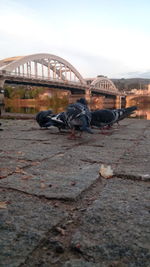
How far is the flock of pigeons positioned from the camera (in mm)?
3744

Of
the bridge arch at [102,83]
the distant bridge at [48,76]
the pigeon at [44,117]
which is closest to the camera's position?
the pigeon at [44,117]

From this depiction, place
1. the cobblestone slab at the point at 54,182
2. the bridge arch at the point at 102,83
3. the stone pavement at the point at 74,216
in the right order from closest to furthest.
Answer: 1. the stone pavement at the point at 74,216
2. the cobblestone slab at the point at 54,182
3. the bridge arch at the point at 102,83

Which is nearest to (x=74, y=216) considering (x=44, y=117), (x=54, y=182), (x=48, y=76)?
(x=54, y=182)

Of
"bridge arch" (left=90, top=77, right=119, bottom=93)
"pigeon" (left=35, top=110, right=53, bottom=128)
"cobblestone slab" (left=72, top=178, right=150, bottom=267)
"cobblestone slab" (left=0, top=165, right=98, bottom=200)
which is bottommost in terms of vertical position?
"cobblestone slab" (left=72, top=178, right=150, bottom=267)

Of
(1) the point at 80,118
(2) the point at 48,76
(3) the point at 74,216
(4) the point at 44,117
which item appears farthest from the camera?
(2) the point at 48,76

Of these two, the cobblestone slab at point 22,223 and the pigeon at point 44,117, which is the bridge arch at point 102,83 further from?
the cobblestone slab at point 22,223

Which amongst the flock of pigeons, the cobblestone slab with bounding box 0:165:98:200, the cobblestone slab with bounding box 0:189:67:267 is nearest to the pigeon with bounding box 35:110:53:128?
the flock of pigeons

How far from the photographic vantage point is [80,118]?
3711mm

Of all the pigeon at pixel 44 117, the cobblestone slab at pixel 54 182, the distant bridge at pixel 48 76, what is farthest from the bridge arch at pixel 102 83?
the cobblestone slab at pixel 54 182

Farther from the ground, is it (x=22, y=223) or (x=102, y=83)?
(x=102, y=83)

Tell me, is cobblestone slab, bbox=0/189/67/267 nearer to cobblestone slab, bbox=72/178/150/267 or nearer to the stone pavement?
the stone pavement

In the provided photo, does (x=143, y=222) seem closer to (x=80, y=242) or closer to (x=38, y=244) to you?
(x=80, y=242)

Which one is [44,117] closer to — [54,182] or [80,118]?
[80,118]

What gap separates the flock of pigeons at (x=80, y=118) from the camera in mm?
3744
